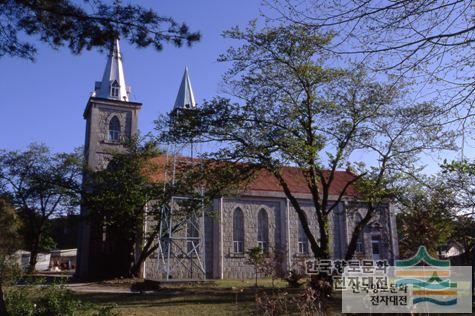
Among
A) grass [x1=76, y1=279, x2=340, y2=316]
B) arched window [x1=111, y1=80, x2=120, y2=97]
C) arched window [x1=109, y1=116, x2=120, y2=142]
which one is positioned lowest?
grass [x1=76, y1=279, x2=340, y2=316]

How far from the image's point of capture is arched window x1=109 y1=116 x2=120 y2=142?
109 ft

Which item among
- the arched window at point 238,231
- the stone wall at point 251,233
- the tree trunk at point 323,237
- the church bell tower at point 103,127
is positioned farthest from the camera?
the arched window at point 238,231

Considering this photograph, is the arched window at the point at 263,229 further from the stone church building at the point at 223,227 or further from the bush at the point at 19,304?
the bush at the point at 19,304

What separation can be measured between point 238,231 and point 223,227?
1327 mm

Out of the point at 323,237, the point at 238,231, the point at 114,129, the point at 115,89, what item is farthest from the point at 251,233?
the point at 323,237

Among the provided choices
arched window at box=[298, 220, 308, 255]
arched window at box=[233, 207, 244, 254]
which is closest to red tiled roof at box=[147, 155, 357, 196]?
arched window at box=[233, 207, 244, 254]

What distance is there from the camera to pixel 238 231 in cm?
3181

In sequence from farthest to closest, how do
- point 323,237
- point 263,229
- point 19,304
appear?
point 263,229
point 323,237
point 19,304

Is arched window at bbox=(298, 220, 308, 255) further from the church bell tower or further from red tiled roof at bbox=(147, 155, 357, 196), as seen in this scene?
the church bell tower

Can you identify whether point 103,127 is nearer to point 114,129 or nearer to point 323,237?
point 114,129

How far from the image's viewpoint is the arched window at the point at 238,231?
3150 cm

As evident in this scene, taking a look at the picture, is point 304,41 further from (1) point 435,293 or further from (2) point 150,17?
(1) point 435,293

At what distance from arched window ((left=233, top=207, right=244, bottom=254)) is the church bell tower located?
8669mm

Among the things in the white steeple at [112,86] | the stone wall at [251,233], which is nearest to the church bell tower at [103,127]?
the white steeple at [112,86]
